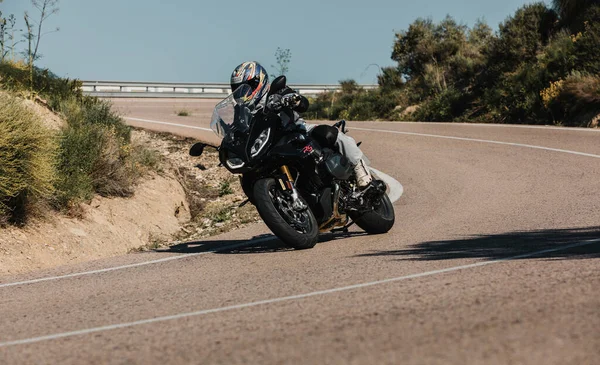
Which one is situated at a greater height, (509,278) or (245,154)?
(245,154)

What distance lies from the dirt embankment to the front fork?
3.13 meters

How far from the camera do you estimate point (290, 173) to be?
30.1ft

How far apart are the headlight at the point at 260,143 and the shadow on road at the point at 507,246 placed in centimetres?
157

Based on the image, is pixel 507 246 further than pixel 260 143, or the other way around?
pixel 260 143

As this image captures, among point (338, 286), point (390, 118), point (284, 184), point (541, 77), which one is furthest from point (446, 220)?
point (390, 118)

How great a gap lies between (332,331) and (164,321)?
139cm

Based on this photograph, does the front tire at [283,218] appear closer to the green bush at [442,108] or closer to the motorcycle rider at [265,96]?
the motorcycle rider at [265,96]

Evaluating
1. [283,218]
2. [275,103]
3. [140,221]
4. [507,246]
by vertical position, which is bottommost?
[140,221]

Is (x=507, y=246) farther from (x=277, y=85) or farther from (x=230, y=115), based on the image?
(x=230, y=115)

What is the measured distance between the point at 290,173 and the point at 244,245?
4.18ft

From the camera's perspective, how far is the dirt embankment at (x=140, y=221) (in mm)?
10555

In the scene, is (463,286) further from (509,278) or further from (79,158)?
(79,158)

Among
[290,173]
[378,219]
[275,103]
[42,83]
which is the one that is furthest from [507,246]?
[42,83]

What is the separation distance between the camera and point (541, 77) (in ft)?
83.4
